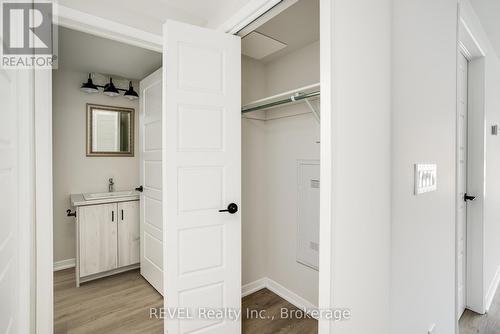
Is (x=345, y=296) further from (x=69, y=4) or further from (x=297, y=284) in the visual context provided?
(x=69, y=4)

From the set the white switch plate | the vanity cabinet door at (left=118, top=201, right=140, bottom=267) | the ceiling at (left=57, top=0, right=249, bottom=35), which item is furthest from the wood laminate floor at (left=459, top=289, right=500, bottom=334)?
the vanity cabinet door at (left=118, top=201, right=140, bottom=267)

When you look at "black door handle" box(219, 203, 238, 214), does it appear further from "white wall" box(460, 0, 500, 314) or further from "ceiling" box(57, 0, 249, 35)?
"white wall" box(460, 0, 500, 314)

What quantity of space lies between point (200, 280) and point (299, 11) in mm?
2056

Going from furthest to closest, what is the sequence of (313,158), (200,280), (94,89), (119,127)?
(119,127), (94,89), (313,158), (200,280)

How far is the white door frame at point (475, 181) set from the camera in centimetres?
201

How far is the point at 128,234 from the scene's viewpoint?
288cm

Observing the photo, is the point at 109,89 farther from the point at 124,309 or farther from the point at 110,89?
the point at 124,309

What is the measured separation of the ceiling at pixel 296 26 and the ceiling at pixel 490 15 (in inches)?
43.6

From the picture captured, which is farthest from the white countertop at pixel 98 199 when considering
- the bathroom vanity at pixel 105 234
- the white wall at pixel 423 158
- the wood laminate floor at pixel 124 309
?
the white wall at pixel 423 158

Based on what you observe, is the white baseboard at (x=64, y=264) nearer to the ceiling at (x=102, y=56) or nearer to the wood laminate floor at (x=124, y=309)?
the wood laminate floor at (x=124, y=309)

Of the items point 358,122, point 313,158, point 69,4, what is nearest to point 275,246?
point 313,158

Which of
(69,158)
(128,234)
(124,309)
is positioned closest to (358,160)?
(124,309)

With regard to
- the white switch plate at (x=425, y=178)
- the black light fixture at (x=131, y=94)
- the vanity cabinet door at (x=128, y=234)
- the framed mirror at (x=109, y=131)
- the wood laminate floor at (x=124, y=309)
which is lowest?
the wood laminate floor at (x=124, y=309)

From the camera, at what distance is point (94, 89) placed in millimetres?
2904
